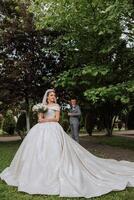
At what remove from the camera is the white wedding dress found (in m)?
9.68

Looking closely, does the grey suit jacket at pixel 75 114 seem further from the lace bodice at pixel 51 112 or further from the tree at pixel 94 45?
the lace bodice at pixel 51 112

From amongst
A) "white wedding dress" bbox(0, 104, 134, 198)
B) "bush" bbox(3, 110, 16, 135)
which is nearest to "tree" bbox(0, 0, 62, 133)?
"white wedding dress" bbox(0, 104, 134, 198)

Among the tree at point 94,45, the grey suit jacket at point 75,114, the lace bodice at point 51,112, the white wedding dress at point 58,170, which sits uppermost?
the tree at point 94,45

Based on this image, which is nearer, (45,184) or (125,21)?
(45,184)

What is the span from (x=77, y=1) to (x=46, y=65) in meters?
6.36

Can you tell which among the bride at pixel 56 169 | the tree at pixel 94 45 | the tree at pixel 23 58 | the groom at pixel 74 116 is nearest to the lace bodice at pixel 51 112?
the bride at pixel 56 169

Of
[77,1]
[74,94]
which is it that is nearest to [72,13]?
[77,1]

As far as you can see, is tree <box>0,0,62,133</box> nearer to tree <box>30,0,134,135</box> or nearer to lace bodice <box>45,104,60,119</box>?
tree <box>30,0,134,135</box>

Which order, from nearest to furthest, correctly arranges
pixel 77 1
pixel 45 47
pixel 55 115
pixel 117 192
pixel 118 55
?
pixel 117 192 < pixel 55 115 < pixel 77 1 < pixel 118 55 < pixel 45 47

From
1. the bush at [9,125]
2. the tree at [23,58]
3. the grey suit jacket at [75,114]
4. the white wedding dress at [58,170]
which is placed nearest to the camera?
the white wedding dress at [58,170]

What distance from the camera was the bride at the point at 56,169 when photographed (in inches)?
382

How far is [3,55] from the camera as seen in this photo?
23500mm

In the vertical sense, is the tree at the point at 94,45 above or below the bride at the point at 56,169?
above

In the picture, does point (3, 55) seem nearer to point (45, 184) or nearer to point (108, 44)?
point (108, 44)
